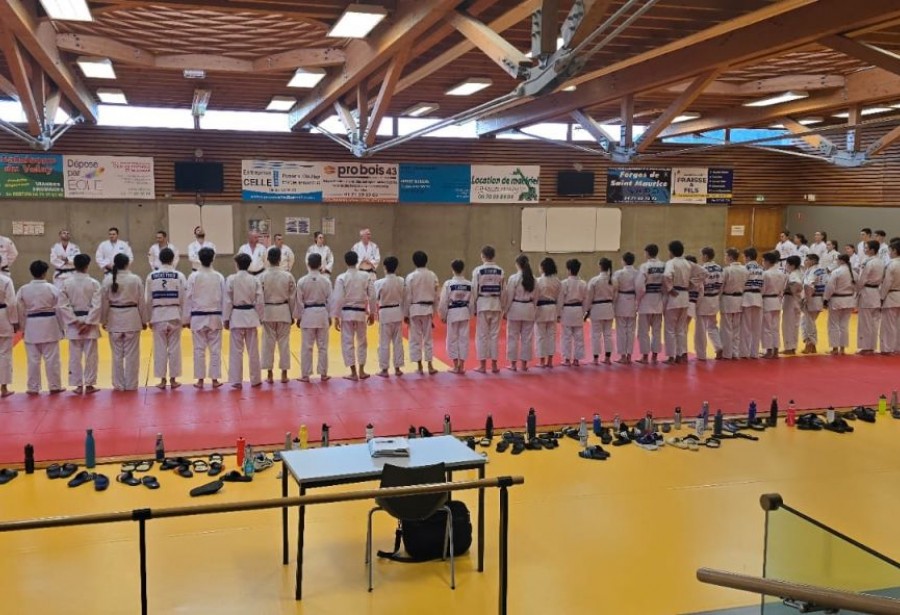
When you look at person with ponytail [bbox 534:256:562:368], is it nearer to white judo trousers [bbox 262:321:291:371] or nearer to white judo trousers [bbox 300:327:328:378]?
white judo trousers [bbox 300:327:328:378]

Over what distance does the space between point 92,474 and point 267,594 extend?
278 centimetres

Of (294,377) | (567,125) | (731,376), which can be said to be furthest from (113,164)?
(731,376)

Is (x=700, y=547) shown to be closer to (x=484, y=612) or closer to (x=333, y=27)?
(x=484, y=612)

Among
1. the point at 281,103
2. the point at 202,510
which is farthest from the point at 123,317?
the point at 281,103

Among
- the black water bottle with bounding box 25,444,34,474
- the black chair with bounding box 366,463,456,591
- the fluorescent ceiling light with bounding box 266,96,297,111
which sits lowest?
the black water bottle with bounding box 25,444,34,474

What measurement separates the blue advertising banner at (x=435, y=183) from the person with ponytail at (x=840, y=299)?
8.41 m

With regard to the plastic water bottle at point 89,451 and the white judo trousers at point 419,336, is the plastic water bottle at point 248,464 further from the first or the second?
the white judo trousers at point 419,336

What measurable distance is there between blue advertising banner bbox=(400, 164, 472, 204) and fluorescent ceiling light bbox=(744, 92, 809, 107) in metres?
6.46

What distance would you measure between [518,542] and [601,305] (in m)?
6.36

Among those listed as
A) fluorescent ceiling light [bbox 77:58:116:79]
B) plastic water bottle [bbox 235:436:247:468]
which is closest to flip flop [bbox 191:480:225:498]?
plastic water bottle [bbox 235:436:247:468]

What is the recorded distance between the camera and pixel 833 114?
15.3 meters

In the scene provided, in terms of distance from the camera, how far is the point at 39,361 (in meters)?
9.41

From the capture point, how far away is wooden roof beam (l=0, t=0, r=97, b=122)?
728 cm

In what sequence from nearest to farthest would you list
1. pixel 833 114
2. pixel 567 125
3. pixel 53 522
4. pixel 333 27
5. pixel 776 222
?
pixel 53 522, pixel 333 27, pixel 833 114, pixel 567 125, pixel 776 222
